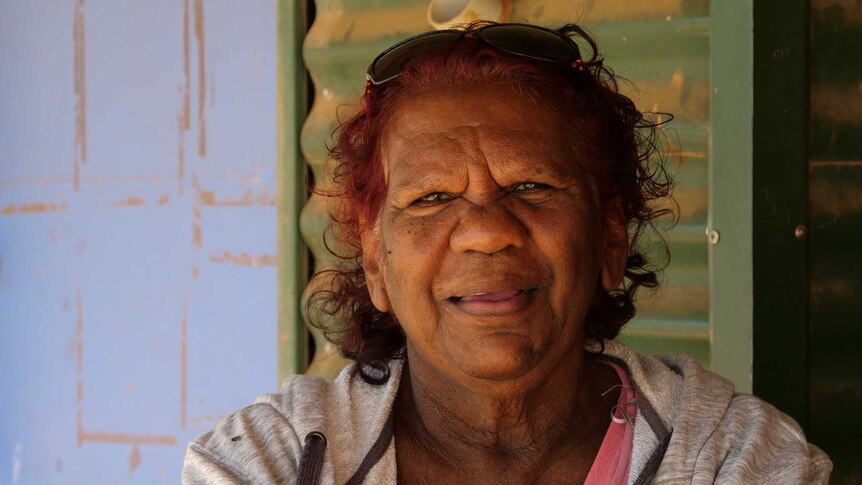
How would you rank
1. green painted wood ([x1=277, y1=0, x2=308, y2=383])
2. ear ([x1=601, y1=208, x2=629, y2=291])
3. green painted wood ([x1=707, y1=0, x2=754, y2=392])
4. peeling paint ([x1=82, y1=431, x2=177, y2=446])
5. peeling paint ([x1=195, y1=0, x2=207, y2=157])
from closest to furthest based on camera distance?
ear ([x1=601, y1=208, x2=629, y2=291]) → green painted wood ([x1=707, y1=0, x2=754, y2=392]) → green painted wood ([x1=277, y1=0, x2=308, y2=383]) → peeling paint ([x1=195, y1=0, x2=207, y2=157]) → peeling paint ([x1=82, y1=431, x2=177, y2=446])

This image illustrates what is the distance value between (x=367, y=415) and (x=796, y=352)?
1086 millimetres

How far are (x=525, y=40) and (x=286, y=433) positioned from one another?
0.95 m

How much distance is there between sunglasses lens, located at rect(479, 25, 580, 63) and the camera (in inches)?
79.4

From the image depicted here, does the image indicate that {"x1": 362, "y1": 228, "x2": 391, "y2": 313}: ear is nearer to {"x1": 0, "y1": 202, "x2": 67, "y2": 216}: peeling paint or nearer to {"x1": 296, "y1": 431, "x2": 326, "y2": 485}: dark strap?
{"x1": 296, "y1": 431, "x2": 326, "y2": 485}: dark strap

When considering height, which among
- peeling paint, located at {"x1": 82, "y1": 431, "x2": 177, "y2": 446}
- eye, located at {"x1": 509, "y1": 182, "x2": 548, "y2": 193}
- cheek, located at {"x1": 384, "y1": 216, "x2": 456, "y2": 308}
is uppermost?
eye, located at {"x1": 509, "y1": 182, "x2": 548, "y2": 193}

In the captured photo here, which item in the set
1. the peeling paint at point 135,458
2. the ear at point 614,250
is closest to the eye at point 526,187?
the ear at point 614,250

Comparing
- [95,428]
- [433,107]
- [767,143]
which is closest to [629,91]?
[767,143]

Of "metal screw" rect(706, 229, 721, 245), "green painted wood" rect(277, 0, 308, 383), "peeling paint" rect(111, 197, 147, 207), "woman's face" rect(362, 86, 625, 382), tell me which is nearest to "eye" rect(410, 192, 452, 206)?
"woman's face" rect(362, 86, 625, 382)

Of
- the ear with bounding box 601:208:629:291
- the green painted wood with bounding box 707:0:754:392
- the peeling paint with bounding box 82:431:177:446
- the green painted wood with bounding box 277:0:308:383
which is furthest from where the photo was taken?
the peeling paint with bounding box 82:431:177:446

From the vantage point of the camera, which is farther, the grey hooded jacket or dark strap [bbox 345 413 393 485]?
dark strap [bbox 345 413 393 485]

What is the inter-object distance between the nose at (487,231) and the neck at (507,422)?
12.9 inches

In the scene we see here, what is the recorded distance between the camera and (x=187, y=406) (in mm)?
3852

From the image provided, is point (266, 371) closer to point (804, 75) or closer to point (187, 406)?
point (187, 406)

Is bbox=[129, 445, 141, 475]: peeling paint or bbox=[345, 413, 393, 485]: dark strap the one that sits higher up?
bbox=[345, 413, 393, 485]: dark strap
